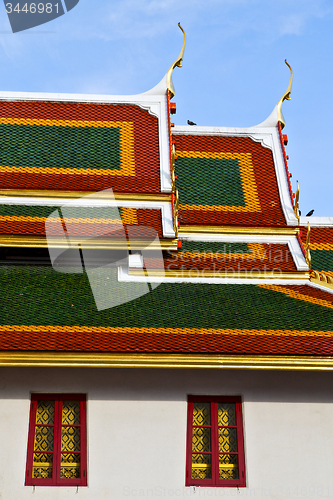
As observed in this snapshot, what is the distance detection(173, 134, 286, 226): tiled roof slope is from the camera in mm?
10805

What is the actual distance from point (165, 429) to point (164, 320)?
4.46 feet

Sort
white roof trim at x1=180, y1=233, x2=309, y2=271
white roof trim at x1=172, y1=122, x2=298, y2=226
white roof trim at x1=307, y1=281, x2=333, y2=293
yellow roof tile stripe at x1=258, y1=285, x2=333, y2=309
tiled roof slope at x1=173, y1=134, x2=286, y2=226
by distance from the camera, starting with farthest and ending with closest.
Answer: white roof trim at x1=172, y1=122, x2=298, y2=226 < tiled roof slope at x1=173, y1=134, x2=286, y2=226 < white roof trim at x1=180, y1=233, x2=309, y2=271 < white roof trim at x1=307, y1=281, x2=333, y2=293 < yellow roof tile stripe at x1=258, y1=285, x2=333, y2=309

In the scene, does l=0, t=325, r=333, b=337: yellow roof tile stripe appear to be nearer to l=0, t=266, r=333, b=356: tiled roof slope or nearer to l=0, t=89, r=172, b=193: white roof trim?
l=0, t=266, r=333, b=356: tiled roof slope

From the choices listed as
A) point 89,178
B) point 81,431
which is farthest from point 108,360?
point 89,178

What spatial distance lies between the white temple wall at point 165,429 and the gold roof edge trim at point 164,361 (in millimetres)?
492

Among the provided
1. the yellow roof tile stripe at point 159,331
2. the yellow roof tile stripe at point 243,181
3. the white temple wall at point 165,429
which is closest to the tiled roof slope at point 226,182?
the yellow roof tile stripe at point 243,181

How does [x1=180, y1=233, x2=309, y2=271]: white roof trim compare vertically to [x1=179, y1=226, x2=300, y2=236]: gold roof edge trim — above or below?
below

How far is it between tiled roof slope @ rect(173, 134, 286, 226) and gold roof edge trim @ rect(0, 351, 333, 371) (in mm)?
3813

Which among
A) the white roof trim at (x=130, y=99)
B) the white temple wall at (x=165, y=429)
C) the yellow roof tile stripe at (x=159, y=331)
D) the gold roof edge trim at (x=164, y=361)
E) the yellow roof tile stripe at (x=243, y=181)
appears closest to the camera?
the gold roof edge trim at (x=164, y=361)

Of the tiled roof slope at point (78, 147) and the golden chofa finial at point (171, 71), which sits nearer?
the tiled roof slope at point (78, 147)

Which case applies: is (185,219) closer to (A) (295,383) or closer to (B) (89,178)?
(B) (89,178)

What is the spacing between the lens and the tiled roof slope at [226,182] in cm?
1080

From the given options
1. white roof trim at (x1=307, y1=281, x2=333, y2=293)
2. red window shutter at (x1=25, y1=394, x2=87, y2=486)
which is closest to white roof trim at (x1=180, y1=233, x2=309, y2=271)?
white roof trim at (x1=307, y1=281, x2=333, y2=293)

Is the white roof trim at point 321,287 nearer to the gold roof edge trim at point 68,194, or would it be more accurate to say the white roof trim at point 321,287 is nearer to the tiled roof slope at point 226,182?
the tiled roof slope at point 226,182
